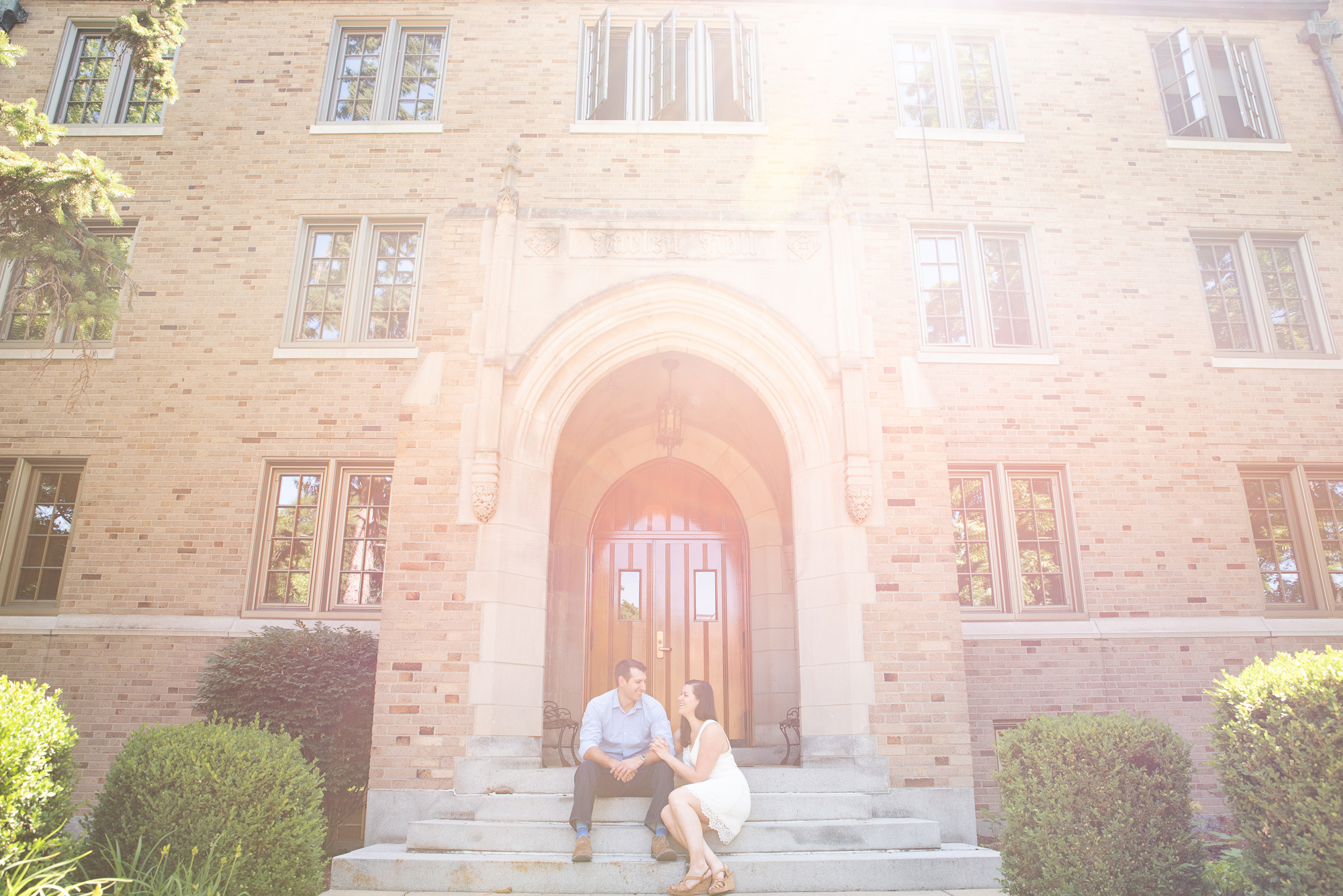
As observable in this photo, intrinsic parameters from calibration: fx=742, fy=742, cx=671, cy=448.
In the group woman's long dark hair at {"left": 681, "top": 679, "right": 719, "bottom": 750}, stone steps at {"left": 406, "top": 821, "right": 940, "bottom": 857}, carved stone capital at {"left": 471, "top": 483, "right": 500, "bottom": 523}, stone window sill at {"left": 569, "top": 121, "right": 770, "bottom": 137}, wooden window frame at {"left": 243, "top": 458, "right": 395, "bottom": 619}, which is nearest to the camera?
stone steps at {"left": 406, "top": 821, "right": 940, "bottom": 857}

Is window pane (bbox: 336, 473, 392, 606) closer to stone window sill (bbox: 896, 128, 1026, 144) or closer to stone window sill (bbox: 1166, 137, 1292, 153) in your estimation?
stone window sill (bbox: 896, 128, 1026, 144)

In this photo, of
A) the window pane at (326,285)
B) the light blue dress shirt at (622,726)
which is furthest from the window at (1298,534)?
the window pane at (326,285)

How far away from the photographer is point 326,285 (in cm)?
973

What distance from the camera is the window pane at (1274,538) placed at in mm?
8930

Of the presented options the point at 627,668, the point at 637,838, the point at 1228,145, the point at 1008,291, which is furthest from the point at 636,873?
the point at 1228,145

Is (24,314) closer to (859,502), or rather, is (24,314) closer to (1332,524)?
(859,502)

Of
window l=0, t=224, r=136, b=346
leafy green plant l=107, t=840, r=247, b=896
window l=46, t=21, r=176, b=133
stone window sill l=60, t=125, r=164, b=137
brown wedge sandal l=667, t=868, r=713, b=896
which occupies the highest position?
window l=46, t=21, r=176, b=133

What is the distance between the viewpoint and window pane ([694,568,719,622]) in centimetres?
969

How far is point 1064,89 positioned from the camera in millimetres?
10406

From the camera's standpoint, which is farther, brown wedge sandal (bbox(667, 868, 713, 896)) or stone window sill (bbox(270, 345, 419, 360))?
stone window sill (bbox(270, 345, 419, 360))

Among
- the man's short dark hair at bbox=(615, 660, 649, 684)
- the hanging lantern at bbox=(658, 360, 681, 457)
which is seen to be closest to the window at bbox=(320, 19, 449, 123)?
the hanging lantern at bbox=(658, 360, 681, 457)

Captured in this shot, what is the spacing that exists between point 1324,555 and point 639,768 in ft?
29.4

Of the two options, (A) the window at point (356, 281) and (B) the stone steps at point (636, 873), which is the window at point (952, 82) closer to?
(A) the window at point (356, 281)

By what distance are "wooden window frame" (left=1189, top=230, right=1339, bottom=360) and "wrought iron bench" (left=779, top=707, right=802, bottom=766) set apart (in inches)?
277
